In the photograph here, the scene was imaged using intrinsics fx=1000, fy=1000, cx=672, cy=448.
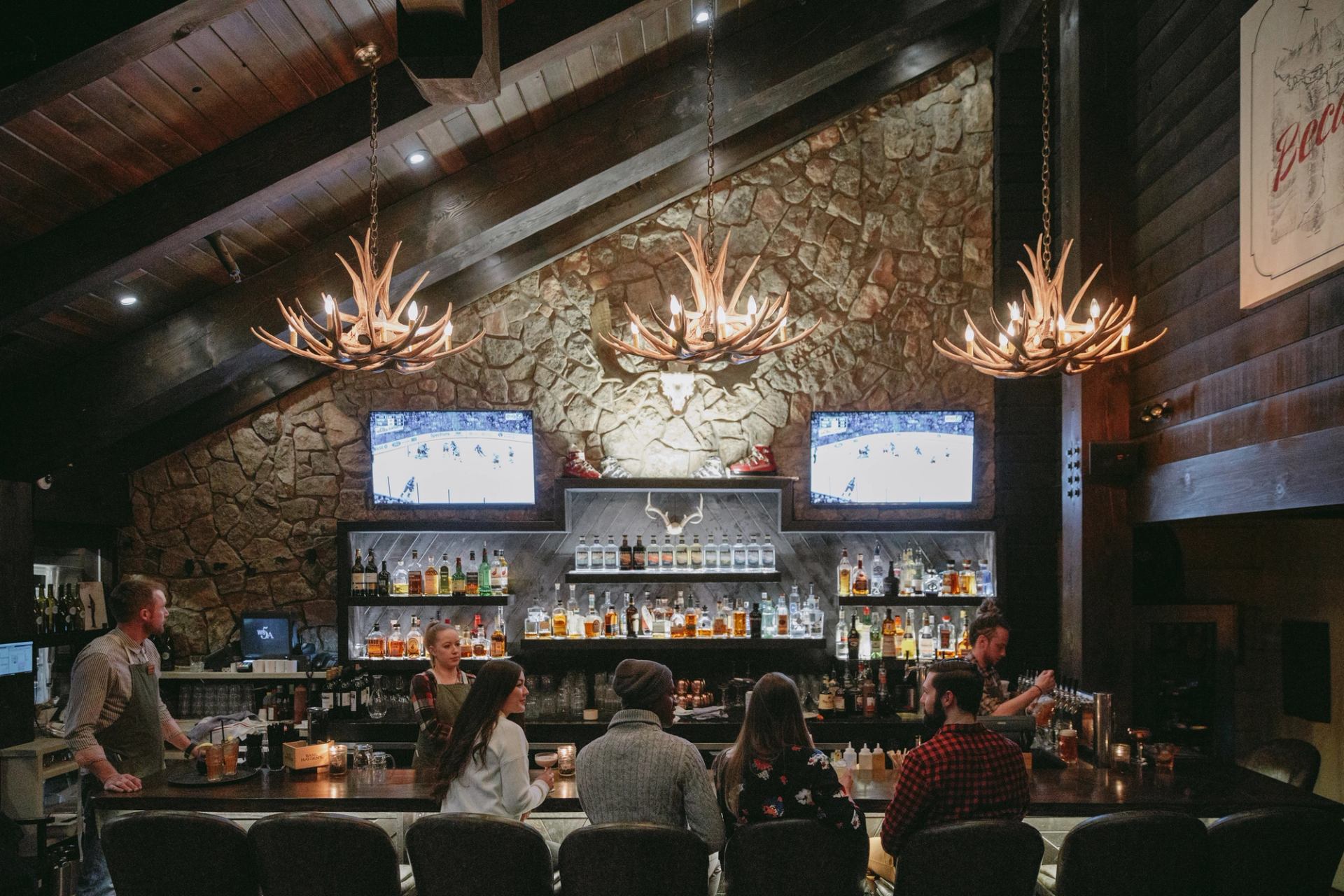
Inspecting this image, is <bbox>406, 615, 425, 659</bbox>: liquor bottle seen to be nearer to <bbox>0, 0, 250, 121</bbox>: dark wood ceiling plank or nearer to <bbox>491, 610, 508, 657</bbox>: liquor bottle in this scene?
<bbox>491, 610, 508, 657</bbox>: liquor bottle

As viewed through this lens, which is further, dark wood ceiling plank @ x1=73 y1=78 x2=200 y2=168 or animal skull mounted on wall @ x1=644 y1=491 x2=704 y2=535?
animal skull mounted on wall @ x1=644 y1=491 x2=704 y2=535

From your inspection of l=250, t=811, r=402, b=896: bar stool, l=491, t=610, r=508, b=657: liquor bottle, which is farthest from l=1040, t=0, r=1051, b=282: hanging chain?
l=491, t=610, r=508, b=657: liquor bottle

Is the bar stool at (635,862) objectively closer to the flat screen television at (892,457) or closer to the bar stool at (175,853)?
the bar stool at (175,853)

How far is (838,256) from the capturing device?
6.96 m

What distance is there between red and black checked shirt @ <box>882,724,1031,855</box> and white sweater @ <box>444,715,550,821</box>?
127 centimetres

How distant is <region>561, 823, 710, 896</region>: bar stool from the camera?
307cm

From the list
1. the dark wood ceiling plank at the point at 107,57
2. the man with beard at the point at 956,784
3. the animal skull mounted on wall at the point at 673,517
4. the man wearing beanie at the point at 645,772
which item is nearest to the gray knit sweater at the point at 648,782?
the man wearing beanie at the point at 645,772

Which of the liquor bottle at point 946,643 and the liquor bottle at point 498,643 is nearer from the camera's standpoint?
the liquor bottle at point 498,643

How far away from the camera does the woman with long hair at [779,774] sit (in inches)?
126

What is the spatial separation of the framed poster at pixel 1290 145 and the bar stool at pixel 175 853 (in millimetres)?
4429

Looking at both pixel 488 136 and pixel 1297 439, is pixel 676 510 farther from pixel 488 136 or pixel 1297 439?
pixel 1297 439

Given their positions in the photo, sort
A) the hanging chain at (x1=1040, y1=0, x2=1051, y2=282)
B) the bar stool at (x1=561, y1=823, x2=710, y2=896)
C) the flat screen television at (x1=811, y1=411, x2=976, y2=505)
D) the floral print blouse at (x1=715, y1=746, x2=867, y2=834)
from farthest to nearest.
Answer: the flat screen television at (x1=811, y1=411, x2=976, y2=505) → the hanging chain at (x1=1040, y1=0, x2=1051, y2=282) → the floral print blouse at (x1=715, y1=746, x2=867, y2=834) → the bar stool at (x1=561, y1=823, x2=710, y2=896)

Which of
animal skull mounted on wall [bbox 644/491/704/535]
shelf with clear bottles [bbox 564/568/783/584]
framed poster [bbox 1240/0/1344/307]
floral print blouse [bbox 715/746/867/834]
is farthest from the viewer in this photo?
animal skull mounted on wall [bbox 644/491/704/535]

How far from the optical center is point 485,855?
10.5ft
